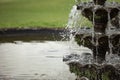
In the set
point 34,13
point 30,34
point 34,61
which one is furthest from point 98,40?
point 34,13

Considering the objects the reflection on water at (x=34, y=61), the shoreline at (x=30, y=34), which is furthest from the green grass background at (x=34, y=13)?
the reflection on water at (x=34, y=61)

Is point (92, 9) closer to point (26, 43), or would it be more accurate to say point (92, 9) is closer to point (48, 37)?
point (26, 43)

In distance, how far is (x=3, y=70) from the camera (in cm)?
1498

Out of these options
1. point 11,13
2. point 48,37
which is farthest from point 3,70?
point 11,13

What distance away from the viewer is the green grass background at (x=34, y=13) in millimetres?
25359

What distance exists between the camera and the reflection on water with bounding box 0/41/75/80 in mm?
14125

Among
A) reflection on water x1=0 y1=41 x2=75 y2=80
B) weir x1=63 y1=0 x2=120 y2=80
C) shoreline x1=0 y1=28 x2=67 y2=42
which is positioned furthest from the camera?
shoreline x1=0 y1=28 x2=67 y2=42

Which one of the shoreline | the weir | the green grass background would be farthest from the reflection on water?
the green grass background

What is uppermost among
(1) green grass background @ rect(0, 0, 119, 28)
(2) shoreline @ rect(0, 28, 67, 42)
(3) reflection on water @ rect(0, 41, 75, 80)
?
(1) green grass background @ rect(0, 0, 119, 28)

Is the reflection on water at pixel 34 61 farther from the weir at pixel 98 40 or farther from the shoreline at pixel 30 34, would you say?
the weir at pixel 98 40

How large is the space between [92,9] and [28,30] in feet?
43.6

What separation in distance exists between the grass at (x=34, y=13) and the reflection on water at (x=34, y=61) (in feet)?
16.9

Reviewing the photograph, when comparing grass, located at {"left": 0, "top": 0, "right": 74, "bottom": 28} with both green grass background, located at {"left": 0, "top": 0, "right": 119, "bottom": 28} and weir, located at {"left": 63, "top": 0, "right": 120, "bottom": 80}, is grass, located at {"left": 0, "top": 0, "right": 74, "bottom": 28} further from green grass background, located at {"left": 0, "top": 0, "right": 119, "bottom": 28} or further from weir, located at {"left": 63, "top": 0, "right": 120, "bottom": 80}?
weir, located at {"left": 63, "top": 0, "right": 120, "bottom": 80}

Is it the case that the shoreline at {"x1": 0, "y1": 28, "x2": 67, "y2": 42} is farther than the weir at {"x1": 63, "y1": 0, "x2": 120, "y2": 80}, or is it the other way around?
the shoreline at {"x1": 0, "y1": 28, "x2": 67, "y2": 42}
